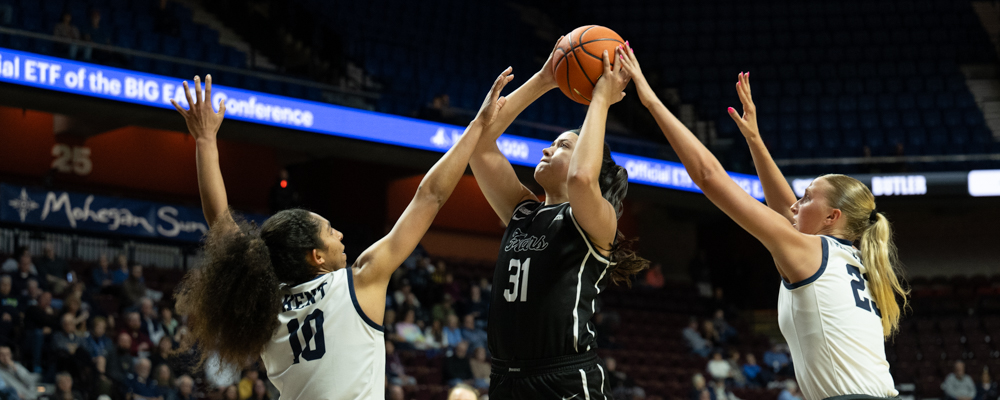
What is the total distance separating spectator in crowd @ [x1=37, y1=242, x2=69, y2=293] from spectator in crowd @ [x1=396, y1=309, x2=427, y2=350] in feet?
13.0

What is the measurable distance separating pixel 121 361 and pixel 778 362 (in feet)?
33.7

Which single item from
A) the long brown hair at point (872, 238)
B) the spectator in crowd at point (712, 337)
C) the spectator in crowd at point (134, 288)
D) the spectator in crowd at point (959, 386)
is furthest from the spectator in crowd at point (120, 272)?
the spectator in crowd at point (959, 386)

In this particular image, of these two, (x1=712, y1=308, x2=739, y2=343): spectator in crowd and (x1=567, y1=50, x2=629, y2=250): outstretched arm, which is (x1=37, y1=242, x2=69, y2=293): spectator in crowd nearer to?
(x1=567, y1=50, x2=629, y2=250): outstretched arm

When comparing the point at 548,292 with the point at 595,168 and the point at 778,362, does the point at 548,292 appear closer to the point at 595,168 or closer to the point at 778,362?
the point at 595,168

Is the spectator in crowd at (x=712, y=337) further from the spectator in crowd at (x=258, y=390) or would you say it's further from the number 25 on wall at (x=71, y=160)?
the number 25 on wall at (x=71, y=160)

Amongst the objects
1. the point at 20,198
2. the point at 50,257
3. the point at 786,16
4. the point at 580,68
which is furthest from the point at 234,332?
the point at 786,16

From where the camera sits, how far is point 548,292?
10.1ft

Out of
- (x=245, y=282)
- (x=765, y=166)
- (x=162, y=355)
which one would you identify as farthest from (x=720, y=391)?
(x=245, y=282)

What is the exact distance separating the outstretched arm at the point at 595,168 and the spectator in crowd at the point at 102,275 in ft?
30.1

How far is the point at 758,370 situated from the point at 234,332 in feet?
42.9

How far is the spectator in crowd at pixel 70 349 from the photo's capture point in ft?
28.8

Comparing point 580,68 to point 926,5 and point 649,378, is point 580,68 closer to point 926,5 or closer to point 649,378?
point 649,378

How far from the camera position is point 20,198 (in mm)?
11867

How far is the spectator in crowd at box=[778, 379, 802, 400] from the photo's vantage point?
518 inches
